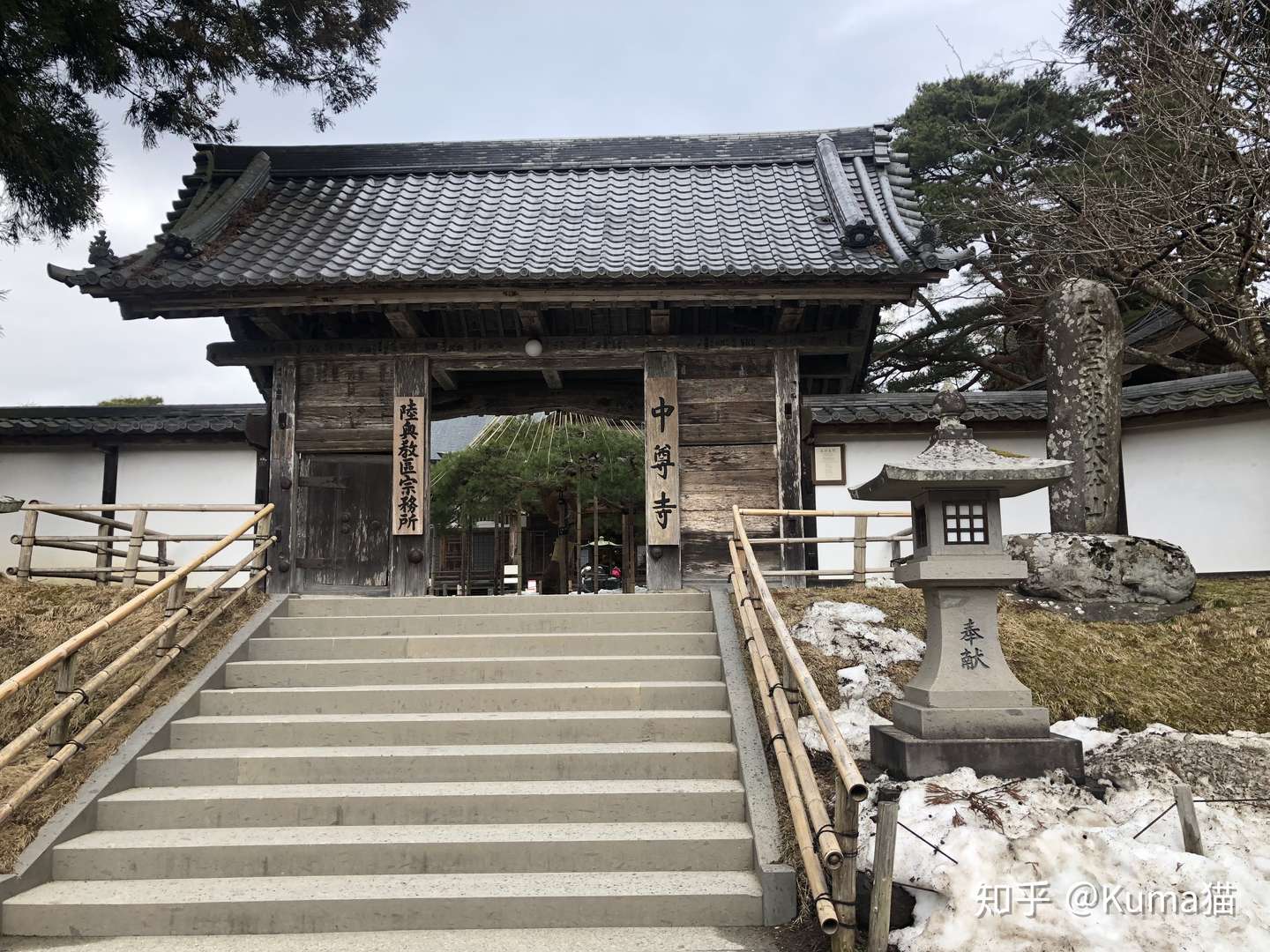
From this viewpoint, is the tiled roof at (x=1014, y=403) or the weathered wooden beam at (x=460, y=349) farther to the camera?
the weathered wooden beam at (x=460, y=349)

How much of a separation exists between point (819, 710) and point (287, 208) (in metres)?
9.98

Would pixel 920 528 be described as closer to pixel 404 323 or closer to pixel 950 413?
pixel 950 413

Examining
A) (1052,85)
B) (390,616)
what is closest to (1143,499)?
(390,616)

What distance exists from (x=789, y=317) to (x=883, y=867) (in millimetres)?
6773

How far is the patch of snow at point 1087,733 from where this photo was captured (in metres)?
5.79

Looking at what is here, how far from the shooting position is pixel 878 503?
33.3ft

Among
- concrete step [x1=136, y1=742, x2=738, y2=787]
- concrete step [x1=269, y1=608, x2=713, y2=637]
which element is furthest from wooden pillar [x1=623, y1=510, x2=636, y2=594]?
concrete step [x1=136, y1=742, x2=738, y2=787]

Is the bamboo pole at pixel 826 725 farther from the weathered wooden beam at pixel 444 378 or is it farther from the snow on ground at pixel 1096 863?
the weathered wooden beam at pixel 444 378

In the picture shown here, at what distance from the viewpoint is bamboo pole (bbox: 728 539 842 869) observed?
3.78m

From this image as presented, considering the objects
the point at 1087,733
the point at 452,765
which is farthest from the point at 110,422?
the point at 1087,733

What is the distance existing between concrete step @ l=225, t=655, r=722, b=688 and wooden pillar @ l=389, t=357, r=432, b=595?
2.99 metres

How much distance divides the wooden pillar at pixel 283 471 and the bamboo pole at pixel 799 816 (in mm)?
6076

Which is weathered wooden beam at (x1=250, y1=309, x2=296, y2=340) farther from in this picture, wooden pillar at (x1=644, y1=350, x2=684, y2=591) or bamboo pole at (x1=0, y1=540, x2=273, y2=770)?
wooden pillar at (x1=644, y1=350, x2=684, y2=591)

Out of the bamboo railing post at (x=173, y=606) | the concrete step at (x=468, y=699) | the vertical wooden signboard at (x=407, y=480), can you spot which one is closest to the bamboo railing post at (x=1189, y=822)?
the concrete step at (x=468, y=699)
